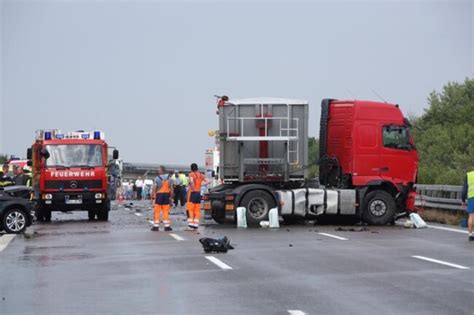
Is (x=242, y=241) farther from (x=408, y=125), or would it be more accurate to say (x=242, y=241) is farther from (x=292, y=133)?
(x=408, y=125)

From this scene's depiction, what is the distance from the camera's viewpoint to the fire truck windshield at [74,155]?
29.0 metres

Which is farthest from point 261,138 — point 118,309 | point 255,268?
point 118,309

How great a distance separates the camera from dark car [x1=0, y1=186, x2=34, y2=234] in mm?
Result: 22781

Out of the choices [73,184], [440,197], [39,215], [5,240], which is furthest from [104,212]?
[440,197]

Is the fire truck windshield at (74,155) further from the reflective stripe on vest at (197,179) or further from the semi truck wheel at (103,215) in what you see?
the reflective stripe on vest at (197,179)

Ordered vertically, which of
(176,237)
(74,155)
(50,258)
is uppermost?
(74,155)

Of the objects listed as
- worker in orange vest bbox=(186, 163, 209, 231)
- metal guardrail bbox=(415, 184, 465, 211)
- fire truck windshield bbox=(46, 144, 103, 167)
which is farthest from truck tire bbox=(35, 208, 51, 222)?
metal guardrail bbox=(415, 184, 465, 211)

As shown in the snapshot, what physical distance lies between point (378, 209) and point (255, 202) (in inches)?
138

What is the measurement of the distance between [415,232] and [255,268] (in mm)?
9254

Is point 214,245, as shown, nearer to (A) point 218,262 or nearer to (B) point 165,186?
(A) point 218,262

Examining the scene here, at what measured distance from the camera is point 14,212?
75.2 feet

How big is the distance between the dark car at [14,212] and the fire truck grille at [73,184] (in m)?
5.41

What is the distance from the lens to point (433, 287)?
11.7 meters

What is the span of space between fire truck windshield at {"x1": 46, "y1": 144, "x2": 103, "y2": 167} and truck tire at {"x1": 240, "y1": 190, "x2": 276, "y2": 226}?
22.7ft
